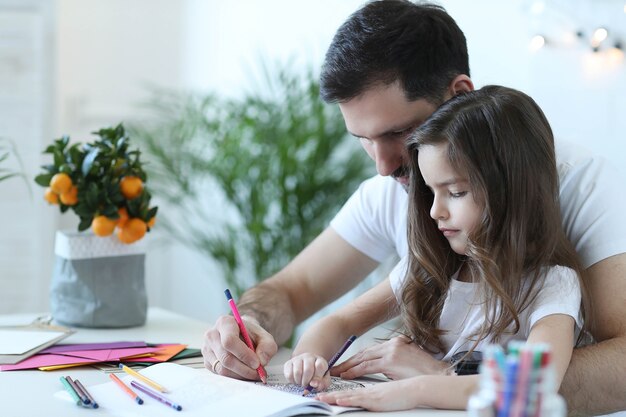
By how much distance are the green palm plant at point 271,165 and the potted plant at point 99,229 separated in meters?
0.94

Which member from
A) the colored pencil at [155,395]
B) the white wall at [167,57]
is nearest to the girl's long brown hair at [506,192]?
the colored pencil at [155,395]

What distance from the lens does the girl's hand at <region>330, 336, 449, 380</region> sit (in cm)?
138

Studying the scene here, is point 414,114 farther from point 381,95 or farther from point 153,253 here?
point 153,253

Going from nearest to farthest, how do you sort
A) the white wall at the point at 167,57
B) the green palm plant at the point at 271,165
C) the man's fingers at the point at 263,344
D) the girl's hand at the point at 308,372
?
the girl's hand at the point at 308,372
the man's fingers at the point at 263,344
the green palm plant at the point at 271,165
the white wall at the point at 167,57

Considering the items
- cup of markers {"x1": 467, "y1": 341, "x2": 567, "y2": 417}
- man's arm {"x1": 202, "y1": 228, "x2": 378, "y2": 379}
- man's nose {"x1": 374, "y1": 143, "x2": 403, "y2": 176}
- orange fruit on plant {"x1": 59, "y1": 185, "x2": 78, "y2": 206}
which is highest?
man's nose {"x1": 374, "y1": 143, "x2": 403, "y2": 176}

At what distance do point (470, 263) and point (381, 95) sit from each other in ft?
1.20

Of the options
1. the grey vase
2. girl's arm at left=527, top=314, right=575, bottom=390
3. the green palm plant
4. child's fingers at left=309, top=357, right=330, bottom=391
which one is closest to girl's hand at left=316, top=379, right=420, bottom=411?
child's fingers at left=309, top=357, right=330, bottom=391

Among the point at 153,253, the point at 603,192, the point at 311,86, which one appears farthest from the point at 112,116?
the point at 603,192

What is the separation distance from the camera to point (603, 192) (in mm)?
1495

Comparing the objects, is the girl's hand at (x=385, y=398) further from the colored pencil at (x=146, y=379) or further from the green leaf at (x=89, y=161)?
the green leaf at (x=89, y=161)

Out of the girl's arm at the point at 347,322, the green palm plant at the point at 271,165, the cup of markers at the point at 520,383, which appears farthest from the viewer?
the green palm plant at the point at 271,165

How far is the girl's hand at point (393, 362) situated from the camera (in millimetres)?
1378

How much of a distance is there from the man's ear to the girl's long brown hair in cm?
24

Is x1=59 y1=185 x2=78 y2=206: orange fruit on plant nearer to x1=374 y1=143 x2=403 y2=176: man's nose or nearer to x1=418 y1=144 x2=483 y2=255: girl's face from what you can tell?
x1=374 y1=143 x2=403 y2=176: man's nose
